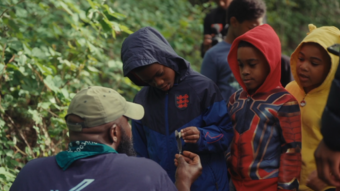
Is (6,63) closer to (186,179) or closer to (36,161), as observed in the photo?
(36,161)

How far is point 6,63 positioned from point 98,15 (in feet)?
3.29

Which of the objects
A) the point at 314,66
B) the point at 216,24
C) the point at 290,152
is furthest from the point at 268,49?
the point at 216,24

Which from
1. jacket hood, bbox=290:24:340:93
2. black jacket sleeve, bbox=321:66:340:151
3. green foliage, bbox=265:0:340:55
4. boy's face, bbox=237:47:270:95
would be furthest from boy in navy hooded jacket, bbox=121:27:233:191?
green foliage, bbox=265:0:340:55

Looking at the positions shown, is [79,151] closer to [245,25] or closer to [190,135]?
[190,135]

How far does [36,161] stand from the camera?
228 cm

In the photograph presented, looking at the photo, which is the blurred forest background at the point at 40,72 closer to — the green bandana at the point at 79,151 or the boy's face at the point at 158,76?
the boy's face at the point at 158,76

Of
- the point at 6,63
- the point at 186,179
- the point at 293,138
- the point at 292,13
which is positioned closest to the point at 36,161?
the point at 186,179

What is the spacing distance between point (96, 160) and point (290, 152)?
1.30 m

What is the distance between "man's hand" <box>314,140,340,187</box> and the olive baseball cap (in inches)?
44.1

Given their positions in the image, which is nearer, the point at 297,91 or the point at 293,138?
the point at 293,138

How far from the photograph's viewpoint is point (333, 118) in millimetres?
1768

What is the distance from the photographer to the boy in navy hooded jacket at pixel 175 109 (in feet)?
9.34

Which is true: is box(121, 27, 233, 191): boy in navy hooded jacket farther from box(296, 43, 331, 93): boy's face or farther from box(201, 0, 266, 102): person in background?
box(201, 0, 266, 102): person in background

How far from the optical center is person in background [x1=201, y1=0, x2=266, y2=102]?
13.2ft
